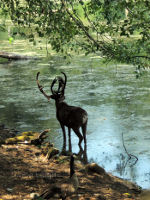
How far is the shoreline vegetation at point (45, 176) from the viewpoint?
6.02 m

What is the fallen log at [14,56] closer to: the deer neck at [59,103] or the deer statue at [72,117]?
the deer neck at [59,103]

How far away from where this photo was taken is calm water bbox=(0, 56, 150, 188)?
356 inches

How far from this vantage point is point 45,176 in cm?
673

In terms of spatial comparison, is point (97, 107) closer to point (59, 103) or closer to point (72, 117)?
point (59, 103)

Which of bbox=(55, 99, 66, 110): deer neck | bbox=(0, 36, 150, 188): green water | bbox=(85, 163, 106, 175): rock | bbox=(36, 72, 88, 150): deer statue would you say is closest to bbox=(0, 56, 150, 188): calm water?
bbox=(0, 36, 150, 188): green water

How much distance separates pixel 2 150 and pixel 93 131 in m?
3.33

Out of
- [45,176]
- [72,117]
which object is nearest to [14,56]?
[72,117]

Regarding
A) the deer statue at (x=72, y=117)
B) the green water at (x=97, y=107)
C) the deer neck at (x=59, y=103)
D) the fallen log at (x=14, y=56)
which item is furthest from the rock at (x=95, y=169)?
the fallen log at (x=14, y=56)

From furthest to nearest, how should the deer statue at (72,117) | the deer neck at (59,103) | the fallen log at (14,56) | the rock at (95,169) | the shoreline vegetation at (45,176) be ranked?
the fallen log at (14,56) < the deer neck at (59,103) < the deer statue at (72,117) < the rock at (95,169) < the shoreline vegetation at (45,176)

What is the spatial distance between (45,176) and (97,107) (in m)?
7.07

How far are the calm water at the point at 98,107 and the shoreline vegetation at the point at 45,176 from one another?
0.79 meters

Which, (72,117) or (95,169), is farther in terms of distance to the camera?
(72,117)

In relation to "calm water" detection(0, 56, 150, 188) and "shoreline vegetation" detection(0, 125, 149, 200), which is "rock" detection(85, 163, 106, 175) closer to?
"shoreline vegetation" detection(0, 125, 149, 200)

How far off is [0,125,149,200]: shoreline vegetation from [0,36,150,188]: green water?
79 centimetres
